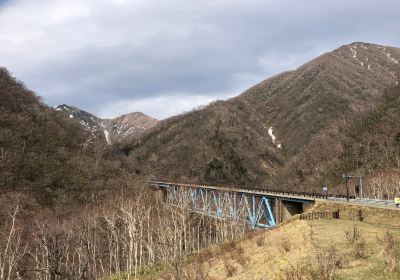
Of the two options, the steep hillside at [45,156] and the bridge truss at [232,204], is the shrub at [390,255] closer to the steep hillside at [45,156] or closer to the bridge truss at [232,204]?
the bridge truss at [232,204]

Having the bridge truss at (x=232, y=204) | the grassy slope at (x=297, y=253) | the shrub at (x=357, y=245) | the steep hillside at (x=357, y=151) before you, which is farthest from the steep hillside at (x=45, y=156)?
the shrub at (x=357, y=245)

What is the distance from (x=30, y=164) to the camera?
10194cm

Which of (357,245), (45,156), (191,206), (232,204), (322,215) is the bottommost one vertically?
(191,206)

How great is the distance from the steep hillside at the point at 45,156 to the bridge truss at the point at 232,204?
23253 millimetres

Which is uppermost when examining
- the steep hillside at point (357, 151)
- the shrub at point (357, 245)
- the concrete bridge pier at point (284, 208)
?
the steep hillside at point (357, 151)

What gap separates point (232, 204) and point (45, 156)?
58.1 metres

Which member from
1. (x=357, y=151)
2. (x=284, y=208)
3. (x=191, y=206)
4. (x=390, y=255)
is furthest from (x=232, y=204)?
(x=357, y=151)

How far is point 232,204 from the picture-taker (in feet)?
254

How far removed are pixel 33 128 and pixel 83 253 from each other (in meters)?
71.1

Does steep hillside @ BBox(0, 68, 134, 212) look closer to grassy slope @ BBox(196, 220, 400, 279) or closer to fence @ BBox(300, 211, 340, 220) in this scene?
fence @ BBox(300, 211, 340, 220)

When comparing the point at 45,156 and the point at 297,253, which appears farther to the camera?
the point at 45,156

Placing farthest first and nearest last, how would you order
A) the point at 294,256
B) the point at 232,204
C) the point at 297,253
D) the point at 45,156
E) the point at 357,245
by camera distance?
1. the point at 45,156
2. the point at 232,204
3. the point at 297,253
4. the point at 294,256
5. the point at 357,245

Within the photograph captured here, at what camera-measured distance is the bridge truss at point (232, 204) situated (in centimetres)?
6560

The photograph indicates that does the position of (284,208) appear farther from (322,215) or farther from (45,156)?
(45,156)
